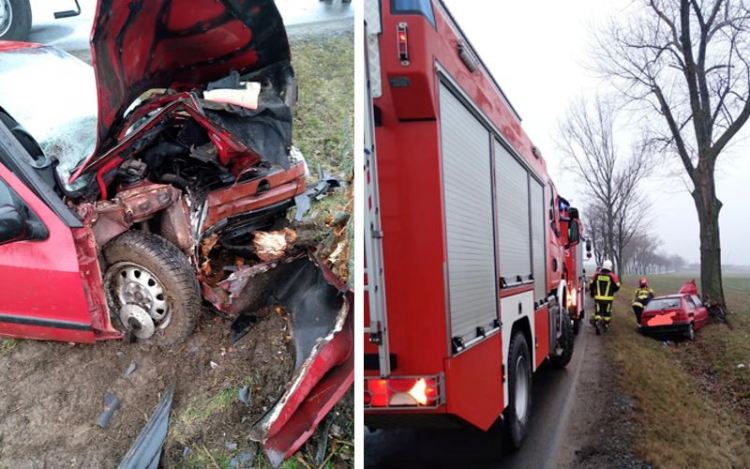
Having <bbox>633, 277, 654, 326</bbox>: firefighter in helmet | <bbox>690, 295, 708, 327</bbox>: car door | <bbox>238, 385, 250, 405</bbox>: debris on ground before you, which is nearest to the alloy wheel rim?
<bbox>238, 385, 250, 405</bbox>: debris on ground

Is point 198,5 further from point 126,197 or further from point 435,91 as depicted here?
point 435,91

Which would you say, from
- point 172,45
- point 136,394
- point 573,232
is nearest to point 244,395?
point 136,394

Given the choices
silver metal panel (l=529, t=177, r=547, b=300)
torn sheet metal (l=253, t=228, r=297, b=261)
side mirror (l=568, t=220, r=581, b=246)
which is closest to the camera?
torn sheet metal (l=253, t=228, r=297, b=261)

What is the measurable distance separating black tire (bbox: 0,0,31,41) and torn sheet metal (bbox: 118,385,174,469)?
2469 mm

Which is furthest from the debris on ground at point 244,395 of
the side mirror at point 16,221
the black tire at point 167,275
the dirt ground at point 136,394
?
the side mirror at point 16,221

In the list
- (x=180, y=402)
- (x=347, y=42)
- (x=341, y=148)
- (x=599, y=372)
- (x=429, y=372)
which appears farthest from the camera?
(x=599, y=372)

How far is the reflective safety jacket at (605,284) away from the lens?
1098cm

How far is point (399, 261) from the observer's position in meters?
3.06

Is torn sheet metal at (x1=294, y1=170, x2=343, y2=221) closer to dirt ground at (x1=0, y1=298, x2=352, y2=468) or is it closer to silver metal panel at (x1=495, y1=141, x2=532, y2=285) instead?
dirt ground at (x1=0, y1=298, x2=352, y2=468)

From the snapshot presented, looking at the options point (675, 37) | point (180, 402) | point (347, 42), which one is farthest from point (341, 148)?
point (675, 37)

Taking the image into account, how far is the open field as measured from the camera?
4730 mm

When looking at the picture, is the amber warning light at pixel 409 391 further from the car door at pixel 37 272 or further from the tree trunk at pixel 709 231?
the tree trunk at pixel 709 231

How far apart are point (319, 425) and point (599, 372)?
20.5 feet

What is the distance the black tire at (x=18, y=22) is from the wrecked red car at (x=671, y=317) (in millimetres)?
10633
